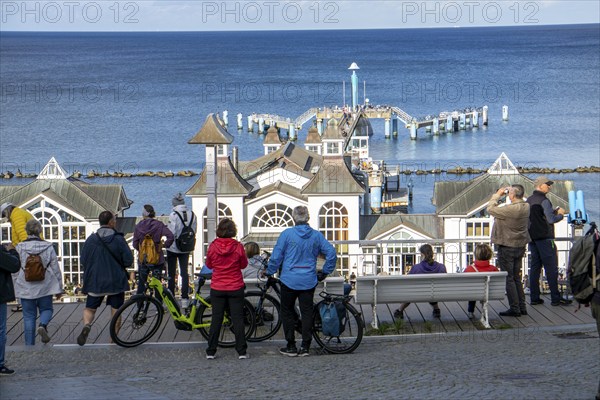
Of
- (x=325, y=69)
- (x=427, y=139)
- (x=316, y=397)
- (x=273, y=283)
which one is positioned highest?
(x=325, y=69)

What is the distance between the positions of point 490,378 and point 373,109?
9371cm

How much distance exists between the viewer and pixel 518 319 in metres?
13.5

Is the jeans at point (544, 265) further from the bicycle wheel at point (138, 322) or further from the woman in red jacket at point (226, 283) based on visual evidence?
the bicycle wheel at point (138, 322)

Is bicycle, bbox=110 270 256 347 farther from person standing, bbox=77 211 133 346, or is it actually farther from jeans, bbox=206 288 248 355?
jeans, bbox=206 288 248 355

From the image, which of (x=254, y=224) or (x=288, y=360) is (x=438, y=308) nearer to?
(x=288, y=360)

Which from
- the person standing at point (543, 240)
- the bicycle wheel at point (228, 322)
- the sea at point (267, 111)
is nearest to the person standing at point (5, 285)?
the bicycle wheel at point (228, 322)

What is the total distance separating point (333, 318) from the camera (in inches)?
463

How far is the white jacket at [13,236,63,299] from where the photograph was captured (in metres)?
12.3

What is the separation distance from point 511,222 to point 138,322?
448 cm

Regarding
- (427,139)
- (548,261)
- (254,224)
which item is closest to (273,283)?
(548,261)

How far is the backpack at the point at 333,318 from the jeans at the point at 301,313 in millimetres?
145

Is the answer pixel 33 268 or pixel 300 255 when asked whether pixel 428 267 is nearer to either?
pixel 300 255

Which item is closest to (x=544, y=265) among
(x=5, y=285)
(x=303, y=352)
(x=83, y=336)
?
(x=303, y=352)

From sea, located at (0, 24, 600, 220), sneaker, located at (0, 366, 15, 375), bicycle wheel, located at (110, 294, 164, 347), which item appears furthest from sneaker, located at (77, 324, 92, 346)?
sea, located at (0, 24, 600, 220)
